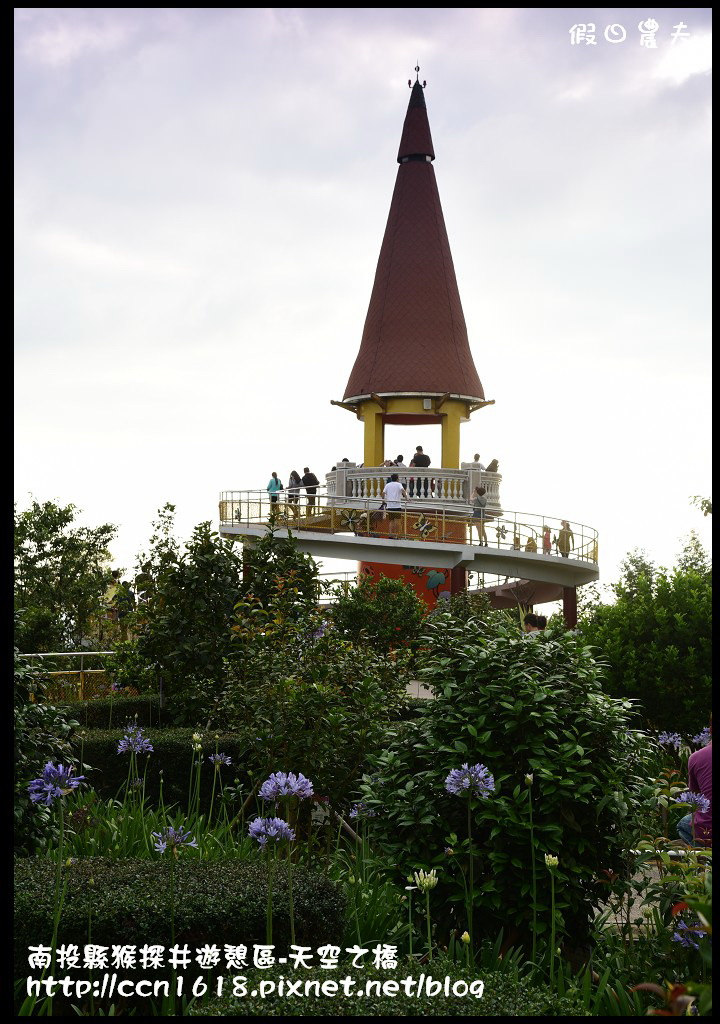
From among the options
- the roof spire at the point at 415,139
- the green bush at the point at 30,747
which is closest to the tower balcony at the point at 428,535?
the roof spire at the point at 415,139

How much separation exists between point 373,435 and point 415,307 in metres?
4.07

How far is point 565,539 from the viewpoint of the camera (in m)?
26.9

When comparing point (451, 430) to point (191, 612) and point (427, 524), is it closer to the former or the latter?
point (427, 524)

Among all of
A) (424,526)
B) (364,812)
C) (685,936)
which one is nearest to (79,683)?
(364,812)

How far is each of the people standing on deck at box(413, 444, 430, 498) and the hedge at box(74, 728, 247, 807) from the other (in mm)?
19121

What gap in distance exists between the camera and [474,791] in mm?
4848

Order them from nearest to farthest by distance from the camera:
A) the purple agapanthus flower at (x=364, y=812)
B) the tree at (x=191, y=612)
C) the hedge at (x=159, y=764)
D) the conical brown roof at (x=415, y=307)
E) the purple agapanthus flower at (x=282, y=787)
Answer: the purple agapanthus flower at (x=282, y=787) → the purple agapanthus flower at (x=364, y=812) → the hedge at (x=159, y=764) → the tree at (x=191, y=612) → the conical brown roof at (x=415, y=307)

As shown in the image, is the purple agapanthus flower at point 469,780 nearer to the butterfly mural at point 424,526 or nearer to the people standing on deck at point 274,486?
the butterfly mural at point 424,526

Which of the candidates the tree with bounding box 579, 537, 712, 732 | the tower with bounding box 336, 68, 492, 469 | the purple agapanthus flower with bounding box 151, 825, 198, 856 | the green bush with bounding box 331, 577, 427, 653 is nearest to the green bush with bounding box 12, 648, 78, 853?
the purple agapanthus flower with bounding box 151, 825, 198, 856

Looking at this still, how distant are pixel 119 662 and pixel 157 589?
2.03 m

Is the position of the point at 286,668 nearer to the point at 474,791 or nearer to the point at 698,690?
the point at 474,791

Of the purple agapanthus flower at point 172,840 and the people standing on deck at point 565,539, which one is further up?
the people standing on deck at point 565,539

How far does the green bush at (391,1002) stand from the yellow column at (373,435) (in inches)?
1058

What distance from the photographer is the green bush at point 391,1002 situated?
10.6ft
